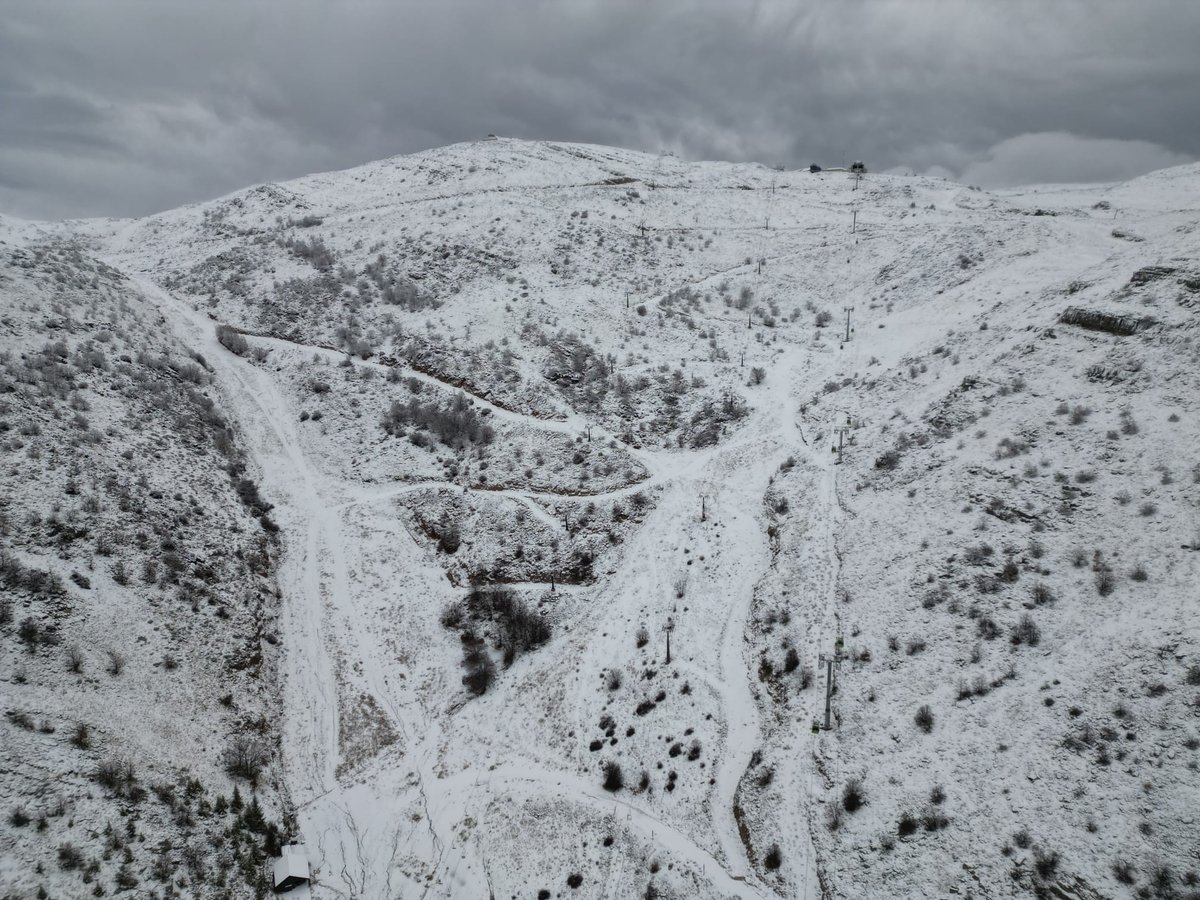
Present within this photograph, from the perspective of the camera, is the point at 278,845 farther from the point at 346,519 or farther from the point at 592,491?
the point at 592,491

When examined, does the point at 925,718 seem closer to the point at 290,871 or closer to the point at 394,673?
the point at 290,871

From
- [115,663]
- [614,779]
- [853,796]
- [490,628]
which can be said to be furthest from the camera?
[490,628]

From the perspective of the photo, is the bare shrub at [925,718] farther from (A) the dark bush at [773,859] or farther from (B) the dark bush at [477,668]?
(B) the dark bush at [477,668]

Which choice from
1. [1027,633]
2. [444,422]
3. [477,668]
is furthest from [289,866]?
[444,422]

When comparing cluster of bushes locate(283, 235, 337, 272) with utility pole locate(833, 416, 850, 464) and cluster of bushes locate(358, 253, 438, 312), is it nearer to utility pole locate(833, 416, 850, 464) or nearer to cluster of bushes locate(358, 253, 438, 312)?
cluster of bushes locate(358, 253, 438, 312)

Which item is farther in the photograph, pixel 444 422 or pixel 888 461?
pixel 444 422

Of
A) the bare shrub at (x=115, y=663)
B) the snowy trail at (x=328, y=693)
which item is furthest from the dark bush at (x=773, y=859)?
the bare shrub at (x=115, y=663)

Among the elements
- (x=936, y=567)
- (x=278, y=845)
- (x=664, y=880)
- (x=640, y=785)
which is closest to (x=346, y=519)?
(x=278, y=845)
